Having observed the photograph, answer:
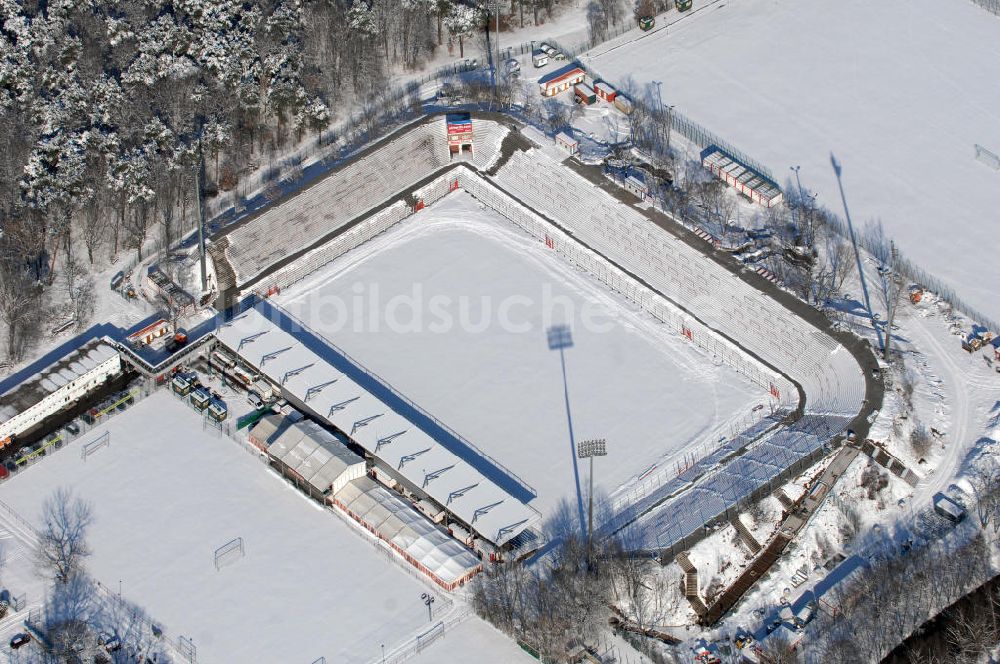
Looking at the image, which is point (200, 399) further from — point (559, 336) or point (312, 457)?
point (559, 336)

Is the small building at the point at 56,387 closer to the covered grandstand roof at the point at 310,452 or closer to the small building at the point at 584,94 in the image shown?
the covered grandstand roof at the point at 310,452

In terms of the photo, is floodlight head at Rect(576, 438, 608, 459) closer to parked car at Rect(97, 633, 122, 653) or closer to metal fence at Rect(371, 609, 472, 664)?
metal fence at Rect(371, 609, 472, 664)

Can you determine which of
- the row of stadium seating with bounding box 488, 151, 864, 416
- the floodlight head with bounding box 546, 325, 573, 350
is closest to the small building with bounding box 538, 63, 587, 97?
the row of stadium seating with bounding box 488, 151, 864, 416

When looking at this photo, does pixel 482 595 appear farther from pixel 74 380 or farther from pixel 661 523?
pixel 74 380

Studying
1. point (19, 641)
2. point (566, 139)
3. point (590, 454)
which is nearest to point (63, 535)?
point (19, 641)

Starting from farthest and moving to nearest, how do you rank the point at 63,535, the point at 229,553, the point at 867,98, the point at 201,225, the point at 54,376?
the point at 867,98 → the point at 201,225 → the point at 54,376 → the point at 63,535 → the point at 229,553

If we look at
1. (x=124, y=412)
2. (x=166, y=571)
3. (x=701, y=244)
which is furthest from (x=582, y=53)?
(x=166, y=571)

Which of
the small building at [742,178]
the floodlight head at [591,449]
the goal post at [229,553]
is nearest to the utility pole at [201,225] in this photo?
the goal post at [229,553]
